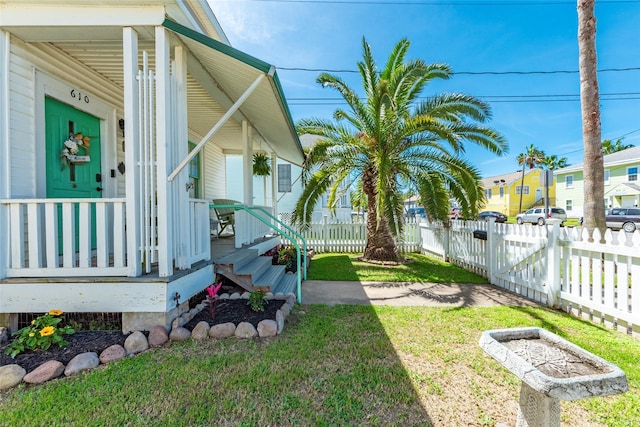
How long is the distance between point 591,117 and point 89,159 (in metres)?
8.43

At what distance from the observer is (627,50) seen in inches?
492

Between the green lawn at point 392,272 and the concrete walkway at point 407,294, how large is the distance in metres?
0.37

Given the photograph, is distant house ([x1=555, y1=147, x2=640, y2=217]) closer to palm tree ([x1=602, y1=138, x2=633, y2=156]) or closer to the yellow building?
the yellow building

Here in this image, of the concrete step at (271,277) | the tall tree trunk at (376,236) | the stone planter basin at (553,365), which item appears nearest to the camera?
the stone planter basin at (553,365)

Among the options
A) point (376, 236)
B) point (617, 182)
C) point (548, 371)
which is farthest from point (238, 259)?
point (617, 182)

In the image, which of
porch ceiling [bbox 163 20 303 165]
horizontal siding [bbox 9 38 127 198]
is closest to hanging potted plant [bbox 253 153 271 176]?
porch ceiling [bbox 163 20 303 165]

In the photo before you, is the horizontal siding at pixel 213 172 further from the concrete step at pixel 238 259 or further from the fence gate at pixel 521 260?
the fence gate at pixel 521 260

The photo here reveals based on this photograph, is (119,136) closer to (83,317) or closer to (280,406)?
(83,317)

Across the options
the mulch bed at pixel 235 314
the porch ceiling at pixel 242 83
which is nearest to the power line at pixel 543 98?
the porch ceiling at pixel 242 83

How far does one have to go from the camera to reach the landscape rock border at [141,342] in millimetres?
2396

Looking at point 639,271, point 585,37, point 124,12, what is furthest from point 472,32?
point 124,12

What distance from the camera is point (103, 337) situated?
312 centimetres

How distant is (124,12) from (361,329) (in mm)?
4586

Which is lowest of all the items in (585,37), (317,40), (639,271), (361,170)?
(639,271)
